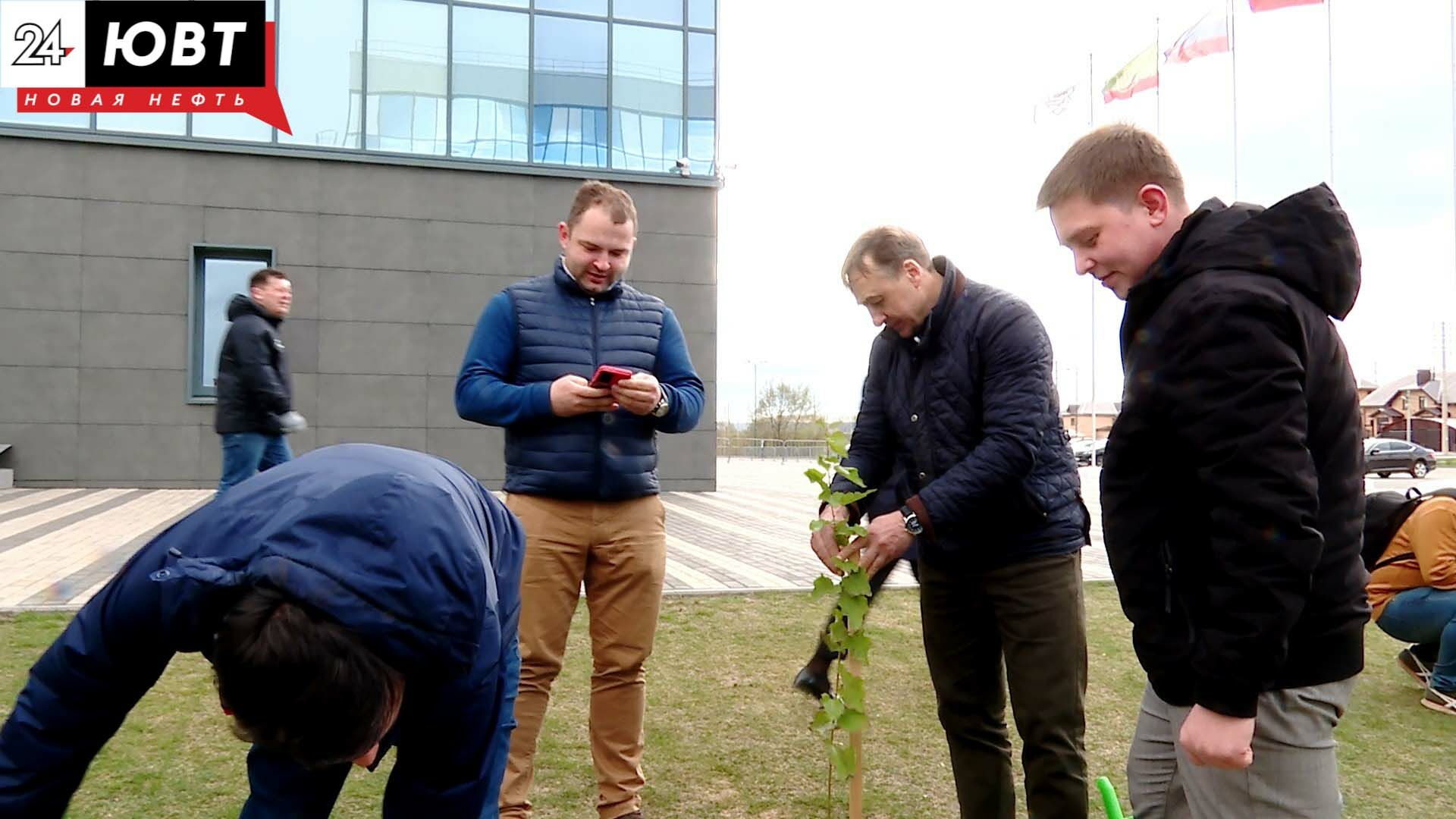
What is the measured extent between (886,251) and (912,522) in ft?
2.39

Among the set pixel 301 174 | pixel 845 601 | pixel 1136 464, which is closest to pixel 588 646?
pixel 845 601

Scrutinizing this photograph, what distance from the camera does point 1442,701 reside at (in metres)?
4.46

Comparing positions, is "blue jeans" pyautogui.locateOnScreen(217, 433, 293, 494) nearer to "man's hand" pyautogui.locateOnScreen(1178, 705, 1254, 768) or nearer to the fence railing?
"man's hand" pyautogui.locateOnScreen(1178, 705, 1254, 768)

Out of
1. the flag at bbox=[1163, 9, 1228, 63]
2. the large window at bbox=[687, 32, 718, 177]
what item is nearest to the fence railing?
the flag at bbox=[1163, 9, 1228, 63]

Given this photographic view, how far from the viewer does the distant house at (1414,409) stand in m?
57.6

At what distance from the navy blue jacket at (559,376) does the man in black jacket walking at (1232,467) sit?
158cm

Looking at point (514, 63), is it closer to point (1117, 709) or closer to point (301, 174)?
point (301, 174)

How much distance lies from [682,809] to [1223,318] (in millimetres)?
2393

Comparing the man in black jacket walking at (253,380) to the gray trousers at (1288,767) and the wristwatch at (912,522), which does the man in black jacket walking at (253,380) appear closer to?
the wristwatch at (912,522)

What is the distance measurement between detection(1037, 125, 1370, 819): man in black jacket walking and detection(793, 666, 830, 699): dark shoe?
152 cm

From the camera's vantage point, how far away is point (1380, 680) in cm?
499

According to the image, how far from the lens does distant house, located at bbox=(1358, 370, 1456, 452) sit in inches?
2269

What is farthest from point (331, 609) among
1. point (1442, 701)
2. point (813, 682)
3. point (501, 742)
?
point (1442, 701)

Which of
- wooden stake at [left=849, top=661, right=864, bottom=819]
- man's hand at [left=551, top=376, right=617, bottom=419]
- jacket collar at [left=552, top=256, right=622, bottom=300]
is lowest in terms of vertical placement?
wooden stake at [left=849, top=661, right=864, bottom=819]
